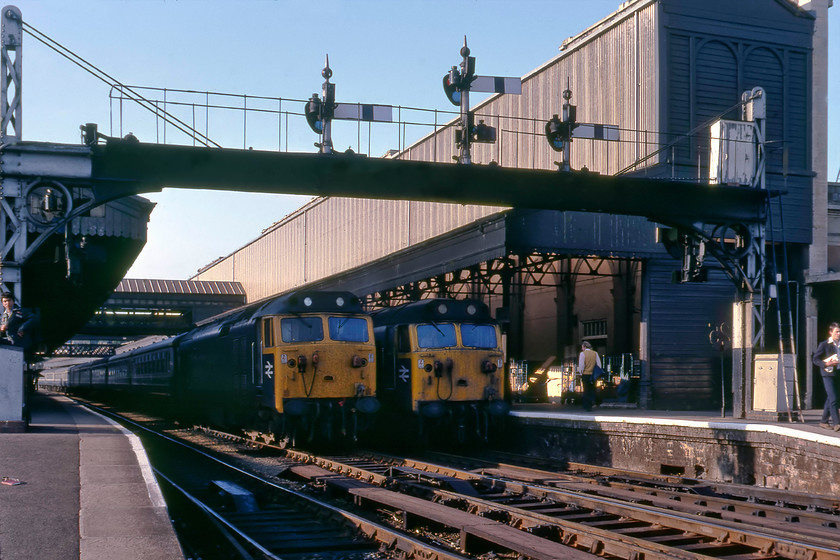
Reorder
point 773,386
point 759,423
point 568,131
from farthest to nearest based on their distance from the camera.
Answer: point 568,131
point 773,386
point 759,423

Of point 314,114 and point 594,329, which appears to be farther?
point 594,329

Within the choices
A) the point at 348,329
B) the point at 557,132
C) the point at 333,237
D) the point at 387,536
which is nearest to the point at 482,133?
the point at 557,132

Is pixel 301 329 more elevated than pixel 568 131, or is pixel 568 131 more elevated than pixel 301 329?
pixel 568 131

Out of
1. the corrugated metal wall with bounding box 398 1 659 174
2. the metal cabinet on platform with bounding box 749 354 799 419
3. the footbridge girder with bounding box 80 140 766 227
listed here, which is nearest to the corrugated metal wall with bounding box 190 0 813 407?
the corrugated metal wall with bounding box 398 1 659 174

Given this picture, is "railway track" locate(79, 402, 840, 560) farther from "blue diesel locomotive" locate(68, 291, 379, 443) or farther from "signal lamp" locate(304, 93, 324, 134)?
"signal lamp" locate(304, 93, 324, 134)

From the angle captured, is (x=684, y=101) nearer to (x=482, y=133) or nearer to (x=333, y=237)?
(x=482, y=133)

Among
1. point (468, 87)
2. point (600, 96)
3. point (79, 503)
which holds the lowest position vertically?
point (79, 503)

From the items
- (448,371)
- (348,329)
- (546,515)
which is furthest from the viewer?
(448,371)

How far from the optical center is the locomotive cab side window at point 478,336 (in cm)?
1770

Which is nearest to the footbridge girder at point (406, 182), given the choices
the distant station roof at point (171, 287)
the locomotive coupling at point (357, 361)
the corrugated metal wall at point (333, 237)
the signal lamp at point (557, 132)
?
the signal lamp at point (557, 132)

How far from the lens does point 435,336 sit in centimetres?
1744

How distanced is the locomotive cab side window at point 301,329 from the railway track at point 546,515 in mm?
3094

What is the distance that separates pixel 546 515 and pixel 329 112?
27.5ft

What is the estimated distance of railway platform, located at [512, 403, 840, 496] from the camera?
11828mm
